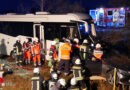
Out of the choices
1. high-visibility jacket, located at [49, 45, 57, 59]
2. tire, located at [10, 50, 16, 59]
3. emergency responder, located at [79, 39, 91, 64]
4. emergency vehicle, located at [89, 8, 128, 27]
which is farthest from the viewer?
emergency vehicle, located at [89, 8, 128, 27]

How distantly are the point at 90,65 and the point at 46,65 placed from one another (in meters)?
3.25

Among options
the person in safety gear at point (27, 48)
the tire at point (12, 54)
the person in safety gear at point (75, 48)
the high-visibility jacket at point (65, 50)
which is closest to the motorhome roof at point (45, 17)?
the person in safety gear at point (75, 48)

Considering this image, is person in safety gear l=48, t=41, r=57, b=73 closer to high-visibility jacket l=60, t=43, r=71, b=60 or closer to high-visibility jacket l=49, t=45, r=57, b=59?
high-visibility jacket l=49, t=45, r=57, b=59

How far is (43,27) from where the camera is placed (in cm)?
1161

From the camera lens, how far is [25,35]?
12.4 meters

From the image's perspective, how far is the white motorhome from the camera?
1074cm

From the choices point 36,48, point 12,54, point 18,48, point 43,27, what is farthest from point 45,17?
point 12,54

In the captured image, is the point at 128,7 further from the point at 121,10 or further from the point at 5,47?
the point at 5,47

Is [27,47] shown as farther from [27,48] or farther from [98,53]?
[98,53]

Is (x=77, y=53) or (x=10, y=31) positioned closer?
(x=77, y=53)

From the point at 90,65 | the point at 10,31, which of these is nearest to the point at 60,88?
the point at 90,65

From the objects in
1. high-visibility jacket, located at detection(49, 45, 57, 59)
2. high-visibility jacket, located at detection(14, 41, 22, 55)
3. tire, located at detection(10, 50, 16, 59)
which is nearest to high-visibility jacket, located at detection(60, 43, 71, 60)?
high-visibility jacket, located at detection(49, 45, 57, 59)

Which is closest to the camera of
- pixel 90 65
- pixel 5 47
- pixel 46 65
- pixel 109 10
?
pixel 90 65

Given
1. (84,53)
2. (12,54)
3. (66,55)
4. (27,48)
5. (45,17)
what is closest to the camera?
(66,55)
